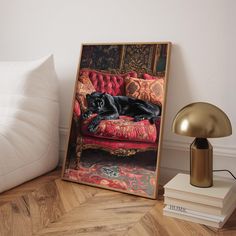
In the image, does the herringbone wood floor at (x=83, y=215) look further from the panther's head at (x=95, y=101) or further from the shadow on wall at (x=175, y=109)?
the panther's head at (x=95, y=101)

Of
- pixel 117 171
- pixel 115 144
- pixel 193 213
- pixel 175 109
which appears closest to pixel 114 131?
pixel 115 144

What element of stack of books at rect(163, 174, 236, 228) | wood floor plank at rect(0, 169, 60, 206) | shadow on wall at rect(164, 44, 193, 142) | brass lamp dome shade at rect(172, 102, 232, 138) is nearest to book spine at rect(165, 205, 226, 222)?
stack of books at rect(163, 174, 236, 228)

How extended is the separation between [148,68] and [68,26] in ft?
2.16

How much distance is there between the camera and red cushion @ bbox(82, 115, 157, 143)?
1448 millimetres

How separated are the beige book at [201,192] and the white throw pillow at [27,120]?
0.78 metres

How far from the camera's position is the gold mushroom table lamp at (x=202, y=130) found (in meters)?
1.09

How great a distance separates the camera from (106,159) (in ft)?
5.08

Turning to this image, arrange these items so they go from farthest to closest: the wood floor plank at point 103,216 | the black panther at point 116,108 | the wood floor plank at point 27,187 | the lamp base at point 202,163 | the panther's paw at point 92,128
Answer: the panther's paw at point 92,128
the black panther at point 116,108
the wood floor plank at point 27,187
the lamp base at point 202,163
the wood floor plank at point 103,216

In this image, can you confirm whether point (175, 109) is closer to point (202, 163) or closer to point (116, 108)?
point (116, 108)

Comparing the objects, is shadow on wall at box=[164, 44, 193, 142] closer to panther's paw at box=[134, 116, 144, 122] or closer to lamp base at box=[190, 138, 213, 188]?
panther's paw at box=[134, 116, 144, 122]

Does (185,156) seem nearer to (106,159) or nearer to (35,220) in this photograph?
(106,159)

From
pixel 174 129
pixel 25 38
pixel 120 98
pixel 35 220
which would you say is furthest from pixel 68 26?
pixel 35 220

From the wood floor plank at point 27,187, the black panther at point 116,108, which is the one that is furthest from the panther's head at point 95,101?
the wood floor plank at point 27,187

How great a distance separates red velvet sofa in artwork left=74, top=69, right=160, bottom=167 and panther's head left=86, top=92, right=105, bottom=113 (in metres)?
0.03
